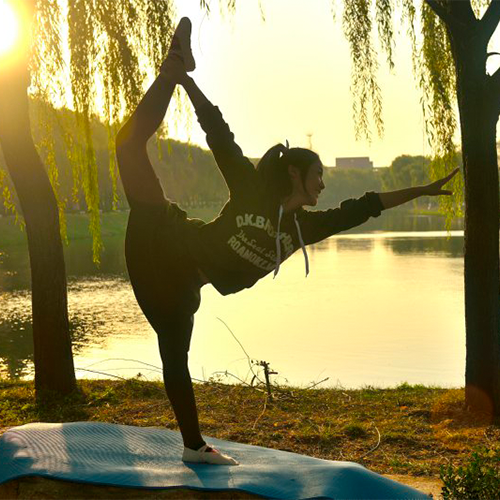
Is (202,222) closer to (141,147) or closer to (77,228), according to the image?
(141,147)

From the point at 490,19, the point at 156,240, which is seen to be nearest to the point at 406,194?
the point at 156,240

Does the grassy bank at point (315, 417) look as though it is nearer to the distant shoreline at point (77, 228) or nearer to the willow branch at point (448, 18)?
the willow branch at point (448, 18)

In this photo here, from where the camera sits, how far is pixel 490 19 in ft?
21.0

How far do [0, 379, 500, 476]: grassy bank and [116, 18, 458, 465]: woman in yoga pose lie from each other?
231 cm

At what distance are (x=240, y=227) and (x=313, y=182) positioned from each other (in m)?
0.37

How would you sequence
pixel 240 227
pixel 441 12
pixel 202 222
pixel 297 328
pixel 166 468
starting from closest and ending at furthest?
pixel 240 227 → pixel 202 222 → pixel 166 468 → pixel 441 12 → pixel 297 328

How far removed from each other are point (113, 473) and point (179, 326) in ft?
2.33

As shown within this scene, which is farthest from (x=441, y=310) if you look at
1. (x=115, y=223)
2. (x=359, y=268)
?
(x=115, y=223)

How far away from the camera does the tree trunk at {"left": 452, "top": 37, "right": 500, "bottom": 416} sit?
20.9 feet

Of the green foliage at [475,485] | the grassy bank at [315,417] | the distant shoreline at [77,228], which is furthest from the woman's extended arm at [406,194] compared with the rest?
the distant shoreline at [77,228]

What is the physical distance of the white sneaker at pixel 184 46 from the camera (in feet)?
11.3

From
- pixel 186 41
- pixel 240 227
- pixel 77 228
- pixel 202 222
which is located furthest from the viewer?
pixel 77 228

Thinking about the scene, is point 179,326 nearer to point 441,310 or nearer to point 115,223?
point 441,310

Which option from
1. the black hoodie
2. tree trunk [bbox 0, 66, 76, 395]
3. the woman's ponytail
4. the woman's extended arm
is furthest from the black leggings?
tree trunk [bbox 0, 66, 76, 395]
